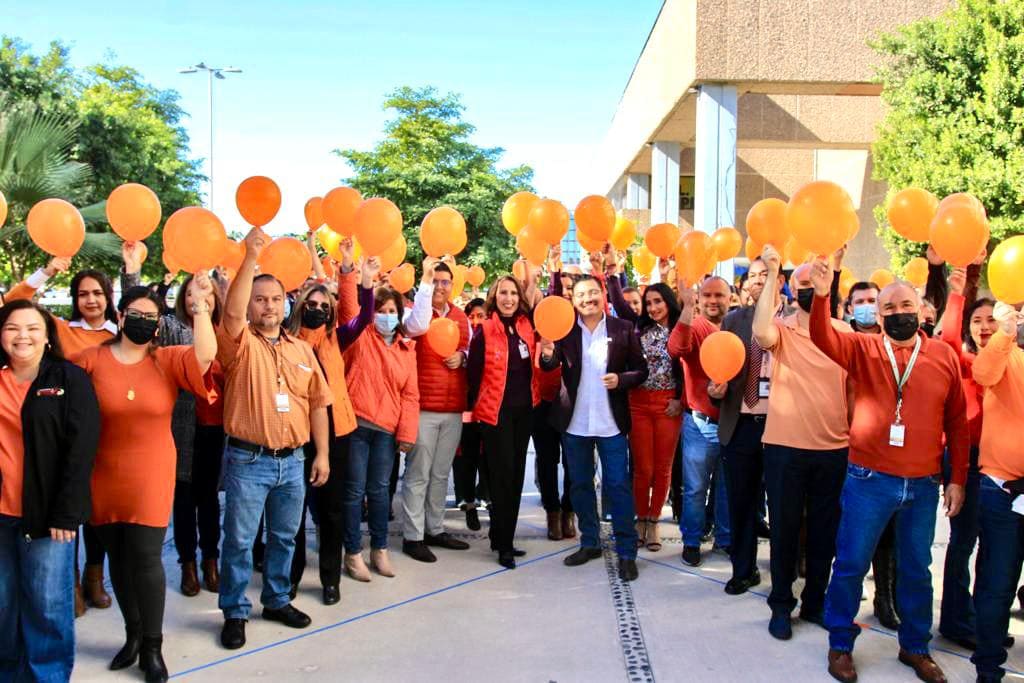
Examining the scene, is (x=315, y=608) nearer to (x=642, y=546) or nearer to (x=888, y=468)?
(x=642, y=546)

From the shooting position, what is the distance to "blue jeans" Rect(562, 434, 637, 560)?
4.88 meters

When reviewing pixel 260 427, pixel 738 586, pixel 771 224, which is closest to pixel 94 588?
pixel 260 427

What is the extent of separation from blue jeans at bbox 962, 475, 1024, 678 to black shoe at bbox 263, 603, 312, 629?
10.2 feet

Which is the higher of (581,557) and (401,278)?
(401,278)

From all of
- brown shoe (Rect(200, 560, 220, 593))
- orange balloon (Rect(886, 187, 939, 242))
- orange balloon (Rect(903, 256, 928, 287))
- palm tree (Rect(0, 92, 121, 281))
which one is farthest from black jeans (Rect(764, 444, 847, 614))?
palm tree (Rect(0, 92, 121, 281))

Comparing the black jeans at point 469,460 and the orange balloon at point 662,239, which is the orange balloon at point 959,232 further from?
the black jeans at point 469,460

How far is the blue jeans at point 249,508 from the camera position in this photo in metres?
3.79

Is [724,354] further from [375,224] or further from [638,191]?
[638,191]

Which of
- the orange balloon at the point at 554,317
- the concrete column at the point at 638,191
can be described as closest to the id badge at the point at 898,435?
the orange balloon at the point at 554,317

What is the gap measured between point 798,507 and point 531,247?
245 centimetres

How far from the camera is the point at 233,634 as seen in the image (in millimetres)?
3807

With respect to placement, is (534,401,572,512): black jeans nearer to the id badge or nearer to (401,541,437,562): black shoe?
(401,541,437,562): black shoe

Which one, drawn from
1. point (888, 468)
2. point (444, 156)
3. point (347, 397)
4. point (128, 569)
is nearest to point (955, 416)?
point (888, 468)

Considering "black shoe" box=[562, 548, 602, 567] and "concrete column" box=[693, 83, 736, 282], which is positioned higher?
"concrete column" box=[693, 83, 736, 282]
